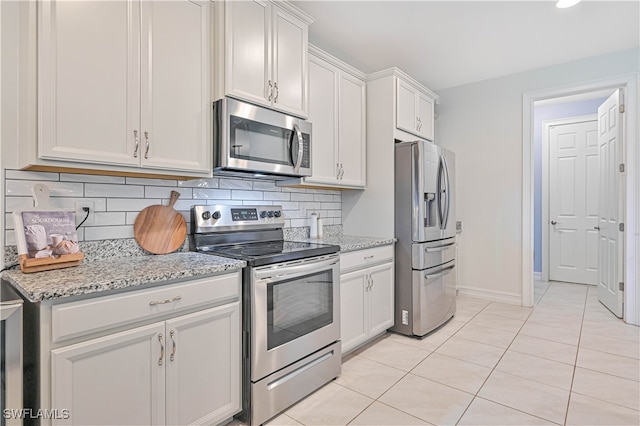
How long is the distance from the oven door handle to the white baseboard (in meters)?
2.76

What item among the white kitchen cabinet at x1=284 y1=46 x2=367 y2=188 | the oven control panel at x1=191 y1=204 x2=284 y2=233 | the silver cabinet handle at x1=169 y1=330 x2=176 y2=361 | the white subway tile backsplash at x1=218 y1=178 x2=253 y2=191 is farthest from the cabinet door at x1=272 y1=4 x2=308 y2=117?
the silver cabinet handle at x1=169 y1=330 x2=176 y2=361

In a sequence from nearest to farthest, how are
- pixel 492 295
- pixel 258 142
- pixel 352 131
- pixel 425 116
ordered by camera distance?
pixel 258 142, pixel 352 131, pixel 425 116, pixel 492 295

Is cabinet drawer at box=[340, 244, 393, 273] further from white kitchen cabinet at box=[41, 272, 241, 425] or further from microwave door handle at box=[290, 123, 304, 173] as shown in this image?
white kitchen cabinet at box=[41, 272, 241, 425]

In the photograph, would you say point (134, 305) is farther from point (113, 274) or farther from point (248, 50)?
point (248, 50)

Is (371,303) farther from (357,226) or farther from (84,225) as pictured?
(84,225)

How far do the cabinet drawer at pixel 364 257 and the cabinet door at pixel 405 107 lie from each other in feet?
3.82

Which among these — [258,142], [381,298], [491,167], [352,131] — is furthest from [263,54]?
[491,167]

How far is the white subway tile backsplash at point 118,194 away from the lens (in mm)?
1578

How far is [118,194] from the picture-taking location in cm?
186

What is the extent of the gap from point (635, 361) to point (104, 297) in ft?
11.3

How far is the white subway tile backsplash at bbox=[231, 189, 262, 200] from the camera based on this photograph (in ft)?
7.92

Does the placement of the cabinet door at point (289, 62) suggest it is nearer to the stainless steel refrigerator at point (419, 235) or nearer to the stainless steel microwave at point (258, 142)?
the stainless steel microwave at point (258, 142)

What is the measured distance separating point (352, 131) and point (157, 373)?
2.39 m

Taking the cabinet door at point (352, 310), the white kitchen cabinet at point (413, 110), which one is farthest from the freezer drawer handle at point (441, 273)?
the white kitchen cabinet at point (413, 110)
